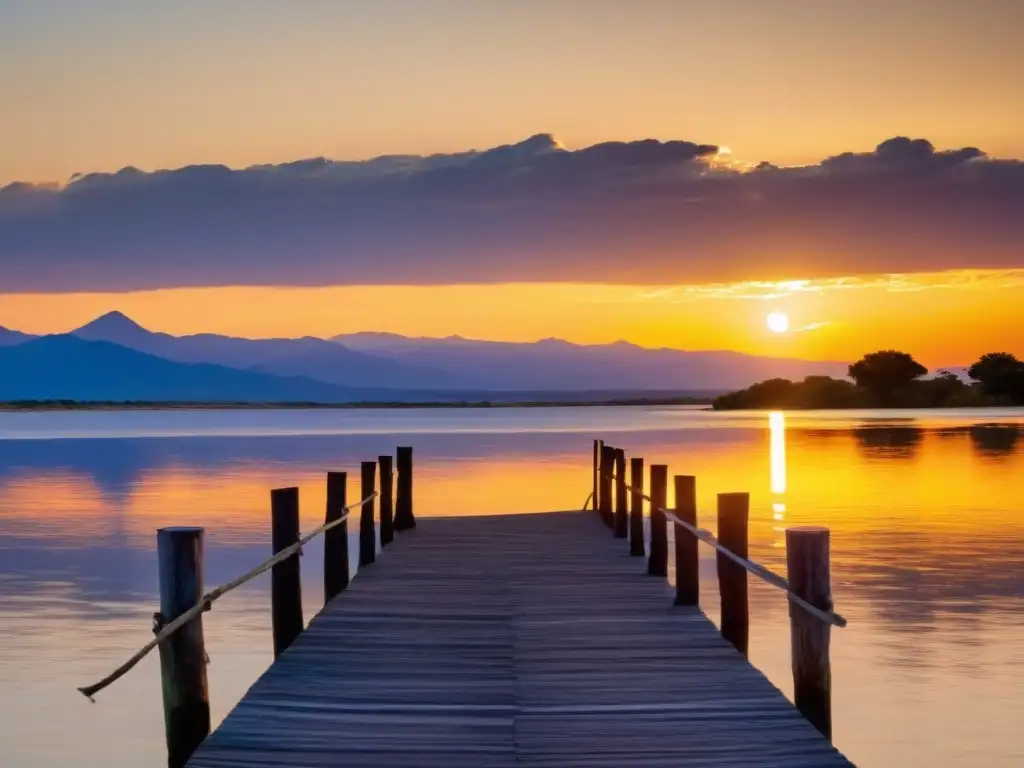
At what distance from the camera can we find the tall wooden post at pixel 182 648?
8211 millimetres

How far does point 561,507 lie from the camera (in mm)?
35344

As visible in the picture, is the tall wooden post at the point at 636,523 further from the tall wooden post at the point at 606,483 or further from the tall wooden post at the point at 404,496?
the tall wooden post at the point at 404,496

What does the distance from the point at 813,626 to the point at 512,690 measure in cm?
227

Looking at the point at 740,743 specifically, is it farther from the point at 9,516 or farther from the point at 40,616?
the point at 9,516

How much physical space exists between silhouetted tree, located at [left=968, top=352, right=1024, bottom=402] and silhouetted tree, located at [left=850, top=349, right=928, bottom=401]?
705cm

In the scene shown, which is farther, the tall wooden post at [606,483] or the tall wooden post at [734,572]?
the tall wooden post at [606,483]

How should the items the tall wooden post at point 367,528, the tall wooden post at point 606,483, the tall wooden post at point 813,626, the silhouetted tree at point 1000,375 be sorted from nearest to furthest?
the tall wooden post at point 813,626 → the tall wooden post at point 367,528 → the tall wooden post at point 606,483 → the silhouetted tree at point 1000,375

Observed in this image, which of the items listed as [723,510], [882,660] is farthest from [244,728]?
[882,660]

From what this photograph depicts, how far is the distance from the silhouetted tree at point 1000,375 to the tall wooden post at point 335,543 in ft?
485

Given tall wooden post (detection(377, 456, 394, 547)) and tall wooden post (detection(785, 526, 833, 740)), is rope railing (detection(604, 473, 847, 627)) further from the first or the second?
tall wooden post (detection(377, 456, 394, 547))

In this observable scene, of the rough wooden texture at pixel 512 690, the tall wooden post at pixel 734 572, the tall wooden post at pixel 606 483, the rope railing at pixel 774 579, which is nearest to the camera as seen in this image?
the rough wooden texture at pixel 512 690

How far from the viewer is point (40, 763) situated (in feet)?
38.1

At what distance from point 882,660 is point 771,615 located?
259cm

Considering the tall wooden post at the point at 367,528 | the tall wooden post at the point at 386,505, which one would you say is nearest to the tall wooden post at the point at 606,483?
the tall wooden post at the point at 386,505
